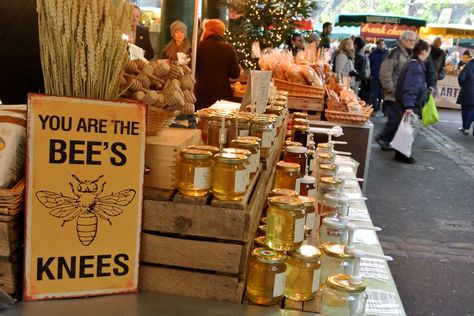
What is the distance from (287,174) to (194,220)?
2.63 ft

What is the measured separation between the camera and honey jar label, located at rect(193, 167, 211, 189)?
1.69 metres

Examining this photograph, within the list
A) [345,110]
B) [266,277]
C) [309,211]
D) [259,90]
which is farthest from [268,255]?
[345,110]

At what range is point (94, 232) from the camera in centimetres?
165

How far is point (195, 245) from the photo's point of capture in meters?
1.67

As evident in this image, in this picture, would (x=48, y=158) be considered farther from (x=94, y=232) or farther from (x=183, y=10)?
(x=183, y=10)

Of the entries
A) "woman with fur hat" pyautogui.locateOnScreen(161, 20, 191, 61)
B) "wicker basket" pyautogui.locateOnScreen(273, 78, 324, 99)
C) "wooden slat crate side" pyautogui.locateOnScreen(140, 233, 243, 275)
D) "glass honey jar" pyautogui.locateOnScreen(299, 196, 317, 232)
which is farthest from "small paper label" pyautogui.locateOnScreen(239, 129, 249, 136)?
"woman with fur hat" pyautogui.locateOnScreen(161, 20, 191, 61)

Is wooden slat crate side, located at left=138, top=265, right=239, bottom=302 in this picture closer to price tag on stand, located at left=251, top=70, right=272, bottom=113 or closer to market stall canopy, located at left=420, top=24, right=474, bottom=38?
price tag on stand, located at left=251, top=70, right=272, bottom=113

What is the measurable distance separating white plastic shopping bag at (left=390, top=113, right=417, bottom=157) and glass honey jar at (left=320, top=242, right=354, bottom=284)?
18.5 ft

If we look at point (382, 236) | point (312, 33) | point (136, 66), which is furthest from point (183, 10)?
point (136, 66)

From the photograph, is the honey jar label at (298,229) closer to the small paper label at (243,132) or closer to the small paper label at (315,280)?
the small paper label at (315,280)

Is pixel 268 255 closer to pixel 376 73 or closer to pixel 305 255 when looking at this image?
pixel 305 255

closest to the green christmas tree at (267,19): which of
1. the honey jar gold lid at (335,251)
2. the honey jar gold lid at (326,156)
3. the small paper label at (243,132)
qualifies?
the honey jar gold lid at (326,156)

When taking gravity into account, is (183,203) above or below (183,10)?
below

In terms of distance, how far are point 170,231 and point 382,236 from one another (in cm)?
340
